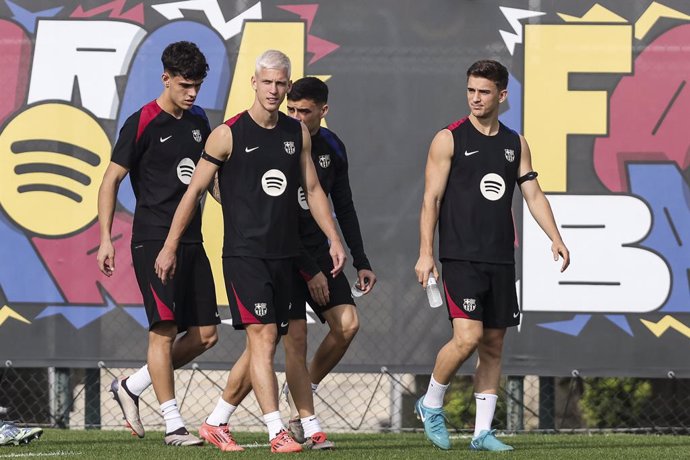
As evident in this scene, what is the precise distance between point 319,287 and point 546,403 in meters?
2.78

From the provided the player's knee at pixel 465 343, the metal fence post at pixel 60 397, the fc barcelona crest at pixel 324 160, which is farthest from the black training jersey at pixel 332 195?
the metal fence post at pixel 60 397

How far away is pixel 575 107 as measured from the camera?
970 cm

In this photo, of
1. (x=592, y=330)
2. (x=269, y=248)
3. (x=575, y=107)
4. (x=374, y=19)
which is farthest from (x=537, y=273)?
(x=269, y=248)

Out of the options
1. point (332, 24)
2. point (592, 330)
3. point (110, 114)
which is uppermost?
point (332, 24)

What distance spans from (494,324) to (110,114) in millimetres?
3630

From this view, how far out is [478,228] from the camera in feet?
25.0

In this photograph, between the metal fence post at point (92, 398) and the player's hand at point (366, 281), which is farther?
the metal fence post at point (92, 398)

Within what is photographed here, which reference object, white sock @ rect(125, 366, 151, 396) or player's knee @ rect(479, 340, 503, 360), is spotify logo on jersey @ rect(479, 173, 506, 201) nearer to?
player's knee @ rect(479, 340, 503, 360)

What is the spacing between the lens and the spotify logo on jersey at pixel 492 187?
7.62m

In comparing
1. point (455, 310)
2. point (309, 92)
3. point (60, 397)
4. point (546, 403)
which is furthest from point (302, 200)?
point (60, 397)

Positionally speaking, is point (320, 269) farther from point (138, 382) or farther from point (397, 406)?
point (397, 406)

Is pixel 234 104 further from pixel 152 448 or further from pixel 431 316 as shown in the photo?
pixel 152 448

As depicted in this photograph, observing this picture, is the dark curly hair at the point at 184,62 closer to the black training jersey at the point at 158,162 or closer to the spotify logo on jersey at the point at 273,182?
the black training jersey at the point at 158,162

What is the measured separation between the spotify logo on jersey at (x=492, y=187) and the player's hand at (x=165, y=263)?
1689 mm
